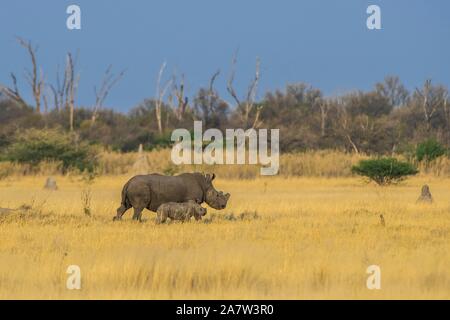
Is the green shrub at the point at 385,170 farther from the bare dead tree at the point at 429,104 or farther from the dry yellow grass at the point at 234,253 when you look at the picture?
the bare dead tree at the point at 429,104

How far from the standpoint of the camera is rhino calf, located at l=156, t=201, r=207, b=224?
14523 mm

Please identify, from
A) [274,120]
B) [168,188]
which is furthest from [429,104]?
[168,188]

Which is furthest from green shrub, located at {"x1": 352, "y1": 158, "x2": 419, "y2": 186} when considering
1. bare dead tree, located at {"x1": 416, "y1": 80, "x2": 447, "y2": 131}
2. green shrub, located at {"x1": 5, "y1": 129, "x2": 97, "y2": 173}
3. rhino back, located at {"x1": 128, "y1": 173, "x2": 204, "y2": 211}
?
bare dead tree, located at {"x1": 416, "y1": 80, "x2": 447, "y2": 131}

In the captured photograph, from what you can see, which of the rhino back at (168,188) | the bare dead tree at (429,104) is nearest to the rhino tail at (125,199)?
the rhino back at (168,188)

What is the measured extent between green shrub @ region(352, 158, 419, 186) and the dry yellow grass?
10.2 m

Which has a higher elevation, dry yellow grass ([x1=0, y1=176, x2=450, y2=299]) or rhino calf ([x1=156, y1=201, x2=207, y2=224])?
rhino calf ([x1=156, y1=201, x2=207, y2=224])

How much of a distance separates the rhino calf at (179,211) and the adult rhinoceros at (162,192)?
17.4 inches

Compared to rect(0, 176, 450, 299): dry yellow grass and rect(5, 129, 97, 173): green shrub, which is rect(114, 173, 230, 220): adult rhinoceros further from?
rect(5, 129, 97, 173): green shrub

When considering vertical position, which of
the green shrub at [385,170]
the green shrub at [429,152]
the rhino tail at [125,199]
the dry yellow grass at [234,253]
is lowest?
the dry yellow grass at [234,253]

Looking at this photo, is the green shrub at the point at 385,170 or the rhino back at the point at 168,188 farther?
the green shrub at the point at 385,170

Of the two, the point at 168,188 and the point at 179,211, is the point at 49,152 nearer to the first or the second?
the point at 168,188

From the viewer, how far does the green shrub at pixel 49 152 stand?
34.5 m

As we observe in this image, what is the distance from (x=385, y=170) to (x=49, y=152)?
540 inches

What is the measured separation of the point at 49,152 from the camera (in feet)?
115
